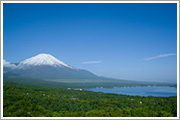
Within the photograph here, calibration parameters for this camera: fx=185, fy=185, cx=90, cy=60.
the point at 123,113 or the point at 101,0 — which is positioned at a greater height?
the point at 101,0

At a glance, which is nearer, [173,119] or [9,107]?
[173,119]

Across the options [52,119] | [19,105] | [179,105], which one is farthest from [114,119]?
[19,105]

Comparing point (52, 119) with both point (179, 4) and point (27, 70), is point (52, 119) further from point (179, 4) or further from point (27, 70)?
point (27, 70)

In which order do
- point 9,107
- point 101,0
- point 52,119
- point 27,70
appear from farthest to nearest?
point 27,70 → point 9,107 → point 101,0 → point 52,119

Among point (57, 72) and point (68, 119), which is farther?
point (57, 72)

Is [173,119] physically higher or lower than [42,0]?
lower

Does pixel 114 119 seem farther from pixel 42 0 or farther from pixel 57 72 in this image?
pixel 57 72

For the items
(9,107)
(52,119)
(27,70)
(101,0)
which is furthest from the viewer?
(27,70)

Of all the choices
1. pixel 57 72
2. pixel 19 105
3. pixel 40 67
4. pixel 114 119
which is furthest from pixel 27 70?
pixel 114 119

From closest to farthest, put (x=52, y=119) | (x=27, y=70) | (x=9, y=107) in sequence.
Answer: (x=52, y=119) → (x=9, y=107) → (x=27, y=70)
